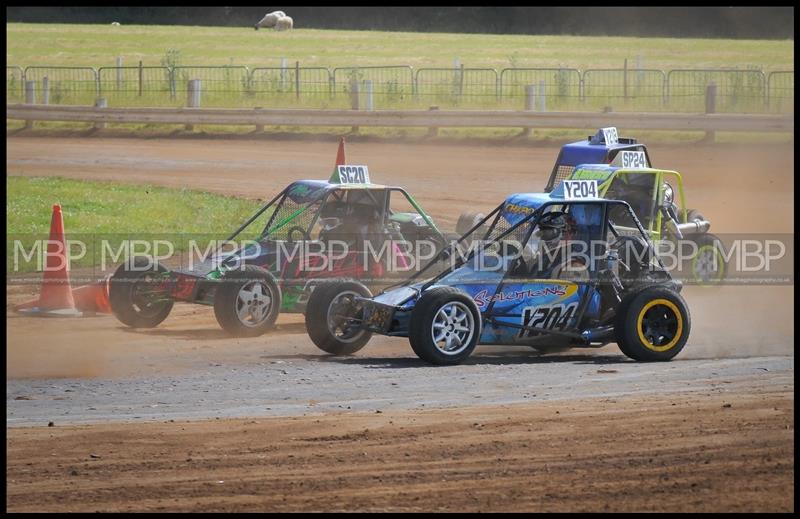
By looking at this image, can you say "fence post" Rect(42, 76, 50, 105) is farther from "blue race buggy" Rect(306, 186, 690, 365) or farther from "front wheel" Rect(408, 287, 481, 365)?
"front wheel" Rect(408, 287, 481, 365)

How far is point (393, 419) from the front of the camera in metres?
9.02

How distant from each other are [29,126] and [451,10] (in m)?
29.3

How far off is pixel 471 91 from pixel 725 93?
6.32m

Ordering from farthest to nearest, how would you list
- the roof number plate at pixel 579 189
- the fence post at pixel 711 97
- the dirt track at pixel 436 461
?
the fence post at pixel 711 97 < the roof number plate at pixel 579 189 < the dirt track at pixel 436 461

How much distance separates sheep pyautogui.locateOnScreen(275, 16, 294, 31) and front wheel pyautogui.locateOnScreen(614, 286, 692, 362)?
46237 millimetres

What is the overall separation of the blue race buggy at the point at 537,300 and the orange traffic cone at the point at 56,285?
3.64 metres

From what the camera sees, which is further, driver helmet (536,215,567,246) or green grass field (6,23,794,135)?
green grass field (6,23,794,135)

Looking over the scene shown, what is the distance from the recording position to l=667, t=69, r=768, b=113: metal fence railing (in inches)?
1195

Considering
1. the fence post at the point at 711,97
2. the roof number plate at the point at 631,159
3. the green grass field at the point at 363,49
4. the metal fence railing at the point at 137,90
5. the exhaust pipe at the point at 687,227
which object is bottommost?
the exhaust pipe at the point at 687,227

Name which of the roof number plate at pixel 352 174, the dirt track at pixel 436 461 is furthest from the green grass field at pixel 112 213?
the dirt track at pixel 436 461

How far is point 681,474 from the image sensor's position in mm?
7461

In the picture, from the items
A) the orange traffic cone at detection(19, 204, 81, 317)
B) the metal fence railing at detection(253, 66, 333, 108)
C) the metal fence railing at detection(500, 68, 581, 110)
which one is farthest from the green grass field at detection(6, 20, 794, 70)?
the orange traffic cone at detection(19, 204, 81, 317)

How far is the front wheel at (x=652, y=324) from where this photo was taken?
11.2 m

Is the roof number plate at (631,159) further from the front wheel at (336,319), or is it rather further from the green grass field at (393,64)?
the green grass field at (393,64)
